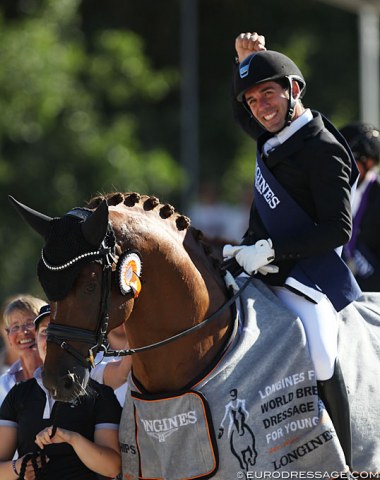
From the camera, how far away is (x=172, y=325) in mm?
5461

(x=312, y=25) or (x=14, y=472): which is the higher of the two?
(x=14, y=472)

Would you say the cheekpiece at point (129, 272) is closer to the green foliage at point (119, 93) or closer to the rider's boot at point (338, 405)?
the rider's boot at point (338, 405)

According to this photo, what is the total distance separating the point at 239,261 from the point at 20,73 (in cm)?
1150

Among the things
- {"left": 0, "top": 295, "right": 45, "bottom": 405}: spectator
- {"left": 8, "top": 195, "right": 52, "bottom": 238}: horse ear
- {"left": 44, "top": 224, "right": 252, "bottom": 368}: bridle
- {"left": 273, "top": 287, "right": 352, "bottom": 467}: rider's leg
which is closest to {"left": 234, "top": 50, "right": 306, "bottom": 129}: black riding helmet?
{"left": 273, "top": 287, "right": 352, "bottom": 467}: rider's leg

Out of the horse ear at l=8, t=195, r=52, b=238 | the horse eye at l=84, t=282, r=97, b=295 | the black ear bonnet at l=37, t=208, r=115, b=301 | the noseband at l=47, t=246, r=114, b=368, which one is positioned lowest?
the noseband at l=47, t=246, r=114, b=368

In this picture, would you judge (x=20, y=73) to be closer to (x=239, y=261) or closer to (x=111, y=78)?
(x=111, y=78)

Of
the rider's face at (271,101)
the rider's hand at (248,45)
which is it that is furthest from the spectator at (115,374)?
the rider's hand at (248,45)

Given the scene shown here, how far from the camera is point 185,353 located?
18.0ft

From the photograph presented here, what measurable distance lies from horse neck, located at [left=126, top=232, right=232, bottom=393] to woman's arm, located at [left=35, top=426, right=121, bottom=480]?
396 millimetres

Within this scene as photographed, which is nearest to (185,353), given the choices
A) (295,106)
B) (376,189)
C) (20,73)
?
(295,106)

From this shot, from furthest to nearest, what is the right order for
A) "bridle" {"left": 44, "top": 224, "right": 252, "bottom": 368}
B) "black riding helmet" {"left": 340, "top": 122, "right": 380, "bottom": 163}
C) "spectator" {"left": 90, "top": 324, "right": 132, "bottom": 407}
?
"black riding helmet" {"left": 340, "top": 122, "right": 380, "bottom": 163}, "spectator" {"left": 90, "top": 324, "right": 132, "bottom": 407}, "bridle" {"left": 44, "top": 224, "right": 252, "bottom": 368}

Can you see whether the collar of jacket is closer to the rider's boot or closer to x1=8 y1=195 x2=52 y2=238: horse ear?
the rider's boot

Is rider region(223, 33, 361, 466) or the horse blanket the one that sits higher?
rider region(223, 33, 361, 466)

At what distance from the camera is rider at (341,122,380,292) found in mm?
7945
